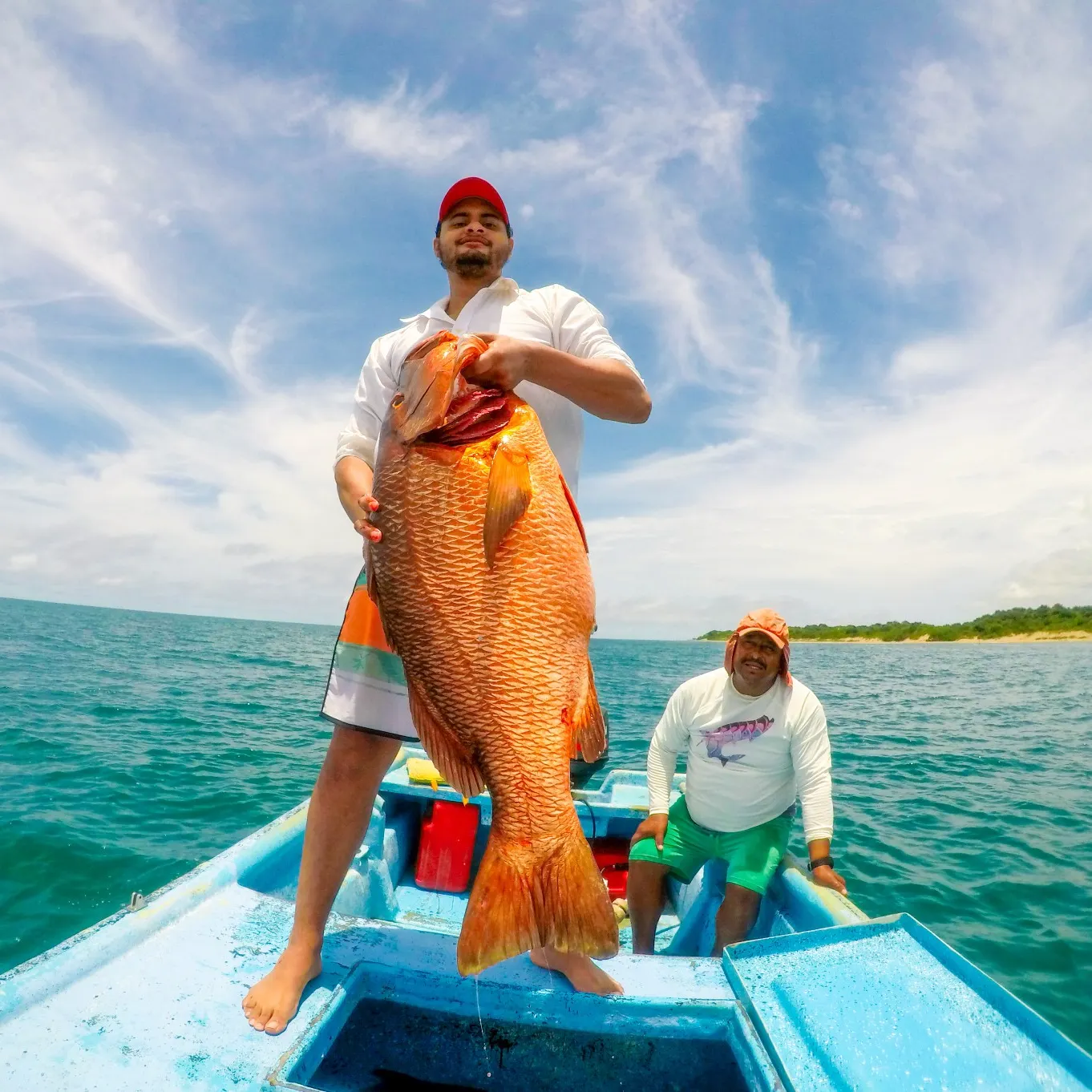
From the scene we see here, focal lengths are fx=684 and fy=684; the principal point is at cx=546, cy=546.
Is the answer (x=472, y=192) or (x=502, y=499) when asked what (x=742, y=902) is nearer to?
(x=502, y=499)

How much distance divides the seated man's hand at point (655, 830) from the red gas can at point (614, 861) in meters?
1.02

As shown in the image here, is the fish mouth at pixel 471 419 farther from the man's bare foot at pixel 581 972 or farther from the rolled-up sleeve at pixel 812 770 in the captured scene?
the rolled-up sleeve at pixel 812 770

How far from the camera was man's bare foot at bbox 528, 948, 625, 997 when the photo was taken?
238cm

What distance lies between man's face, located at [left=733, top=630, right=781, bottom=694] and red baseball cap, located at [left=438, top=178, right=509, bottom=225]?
343cm

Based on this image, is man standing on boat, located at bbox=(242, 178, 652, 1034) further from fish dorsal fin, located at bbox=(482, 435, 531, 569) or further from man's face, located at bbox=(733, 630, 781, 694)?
man's face, located at bbox=(733, 630, 781, 694)

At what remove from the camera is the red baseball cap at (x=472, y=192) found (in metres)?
2.45

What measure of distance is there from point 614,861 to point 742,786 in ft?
5.73

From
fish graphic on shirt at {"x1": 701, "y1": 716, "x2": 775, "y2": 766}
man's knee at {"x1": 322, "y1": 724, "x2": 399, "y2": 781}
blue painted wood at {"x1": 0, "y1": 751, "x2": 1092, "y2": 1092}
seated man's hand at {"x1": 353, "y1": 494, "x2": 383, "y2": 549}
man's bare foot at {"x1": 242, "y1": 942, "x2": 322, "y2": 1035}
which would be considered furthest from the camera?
fish graphic on shirt at {"x1": 701, "y1": 716, "x2": 775, "y2": 766}

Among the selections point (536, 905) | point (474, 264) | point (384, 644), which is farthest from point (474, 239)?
point (536, 905)

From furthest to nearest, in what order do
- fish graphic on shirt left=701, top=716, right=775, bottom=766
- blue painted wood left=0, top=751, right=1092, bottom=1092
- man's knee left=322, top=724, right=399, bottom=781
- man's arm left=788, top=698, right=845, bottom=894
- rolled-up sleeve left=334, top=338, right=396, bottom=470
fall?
fish graphic on shirt left=701, top=716, right=775, bottom=766 < man's arm left=788, top=698, right=845, bottom=894 < rolled-up sleeve left=334, top=338, right=396, bottom=470 < man's knee left=322, top=724, right=399, bottom=781 < blue painted wood left=0, top=751, right=1092, bottom=1092

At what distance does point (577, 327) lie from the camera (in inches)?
96.9

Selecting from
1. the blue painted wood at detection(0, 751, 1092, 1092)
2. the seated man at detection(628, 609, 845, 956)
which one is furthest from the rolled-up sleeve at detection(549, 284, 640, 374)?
the seated man at detection(628, 609, 845, 956)

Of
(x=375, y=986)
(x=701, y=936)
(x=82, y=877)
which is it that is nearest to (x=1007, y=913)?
(x=701, y=936)

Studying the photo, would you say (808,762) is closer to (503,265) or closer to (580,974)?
(580,974)
